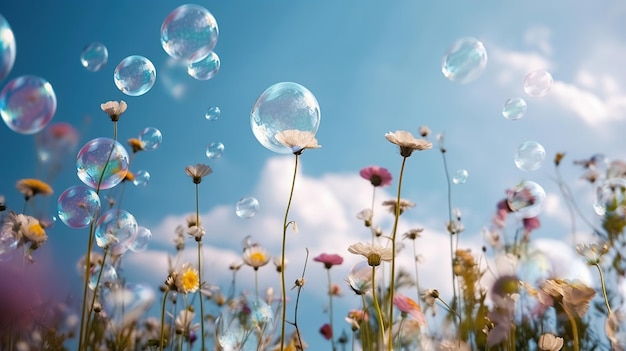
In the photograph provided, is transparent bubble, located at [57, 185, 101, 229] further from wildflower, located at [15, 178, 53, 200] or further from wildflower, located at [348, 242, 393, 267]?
wildflower, located at [348, 242, 393, 267]

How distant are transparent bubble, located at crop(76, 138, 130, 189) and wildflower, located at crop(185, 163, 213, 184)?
1.85 ft

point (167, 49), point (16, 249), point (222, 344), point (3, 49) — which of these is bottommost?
point (222, 344)

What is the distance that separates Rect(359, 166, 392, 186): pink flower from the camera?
3.34m

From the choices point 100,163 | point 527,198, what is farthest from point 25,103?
point 527,198

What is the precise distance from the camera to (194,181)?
2.55 m

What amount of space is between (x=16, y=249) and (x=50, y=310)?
0.63 meters

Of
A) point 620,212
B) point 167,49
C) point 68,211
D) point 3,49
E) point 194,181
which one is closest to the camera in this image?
point 3,49

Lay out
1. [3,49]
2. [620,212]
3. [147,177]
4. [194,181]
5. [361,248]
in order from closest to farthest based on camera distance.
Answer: [361,248], [3,49], [194,181], [620,212], [147,177]

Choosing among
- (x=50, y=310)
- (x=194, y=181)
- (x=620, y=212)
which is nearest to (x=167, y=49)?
(x=194, y=181)

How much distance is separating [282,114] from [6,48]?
3.85ft

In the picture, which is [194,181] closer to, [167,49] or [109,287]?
[109,287]

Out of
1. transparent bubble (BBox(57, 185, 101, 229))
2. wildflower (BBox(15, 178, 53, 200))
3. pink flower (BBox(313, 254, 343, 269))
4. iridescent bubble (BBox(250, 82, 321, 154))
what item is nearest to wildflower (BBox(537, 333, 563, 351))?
iridescent bubble (BBox(250, 82, 321, 154))

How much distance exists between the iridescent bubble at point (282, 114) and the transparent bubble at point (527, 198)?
1814 millimetres

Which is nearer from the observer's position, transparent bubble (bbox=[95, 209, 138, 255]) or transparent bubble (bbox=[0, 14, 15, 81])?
transparent bubble (bbox=[0, 14, 15, 81])
